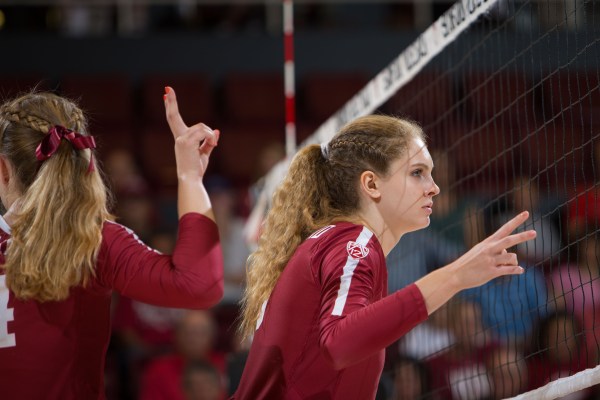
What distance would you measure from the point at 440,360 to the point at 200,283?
162 inches

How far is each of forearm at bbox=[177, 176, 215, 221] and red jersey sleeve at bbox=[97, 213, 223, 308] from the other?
0.02 m

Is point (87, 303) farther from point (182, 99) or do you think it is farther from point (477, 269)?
point (182, 99)

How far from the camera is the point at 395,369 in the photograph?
588 cm

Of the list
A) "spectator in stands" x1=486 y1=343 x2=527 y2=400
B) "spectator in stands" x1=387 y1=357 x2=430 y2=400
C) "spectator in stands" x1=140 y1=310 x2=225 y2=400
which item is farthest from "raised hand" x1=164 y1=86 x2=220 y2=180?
"spectator in stands" x1=140 y1=310 x2=225 y2=400

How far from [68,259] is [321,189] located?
728 millimetres

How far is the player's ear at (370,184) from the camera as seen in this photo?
2744mm

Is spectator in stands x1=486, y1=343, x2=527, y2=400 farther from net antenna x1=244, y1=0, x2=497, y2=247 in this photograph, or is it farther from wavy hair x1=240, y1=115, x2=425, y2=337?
wavy hair x1=240, y1=115, x2=425, y2=337

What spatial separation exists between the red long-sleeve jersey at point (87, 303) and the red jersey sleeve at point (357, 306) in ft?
0.97

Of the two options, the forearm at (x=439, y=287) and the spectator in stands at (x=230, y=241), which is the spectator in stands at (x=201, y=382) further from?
the forearm at (x=439, y=287)

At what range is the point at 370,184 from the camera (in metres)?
2.75

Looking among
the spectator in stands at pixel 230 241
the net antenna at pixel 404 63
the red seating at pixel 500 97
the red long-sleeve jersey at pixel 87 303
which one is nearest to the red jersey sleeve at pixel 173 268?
the red long-sleeve jersey at pixel 87 303

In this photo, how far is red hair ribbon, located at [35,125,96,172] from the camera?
258cm

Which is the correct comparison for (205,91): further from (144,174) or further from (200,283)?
(200,283)

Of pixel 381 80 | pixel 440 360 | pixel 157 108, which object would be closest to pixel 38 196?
pixel 381 80
